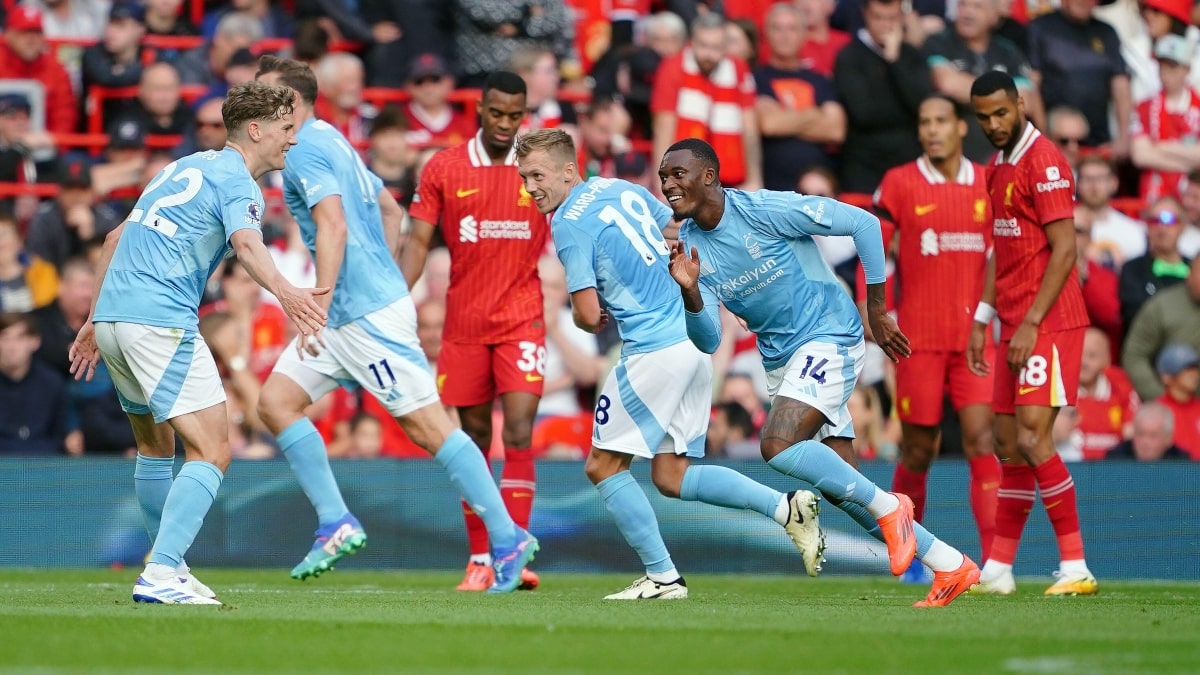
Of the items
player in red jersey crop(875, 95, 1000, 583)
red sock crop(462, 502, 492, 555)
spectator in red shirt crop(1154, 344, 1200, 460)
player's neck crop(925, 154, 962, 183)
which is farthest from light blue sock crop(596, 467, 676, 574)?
spectator in red shirt crop(1154, 344, 1200, 460)

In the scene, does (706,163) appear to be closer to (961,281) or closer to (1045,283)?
(1045,283)

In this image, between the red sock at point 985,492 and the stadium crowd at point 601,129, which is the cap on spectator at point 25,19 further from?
the red sock at point 985,492

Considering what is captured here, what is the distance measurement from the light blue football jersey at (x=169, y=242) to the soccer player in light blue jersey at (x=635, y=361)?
1.80 meters

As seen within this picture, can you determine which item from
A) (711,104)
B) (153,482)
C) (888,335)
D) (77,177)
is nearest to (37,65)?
(77,177)

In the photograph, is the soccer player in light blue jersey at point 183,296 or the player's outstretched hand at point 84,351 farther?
the player's outstretched hand at point 84,351

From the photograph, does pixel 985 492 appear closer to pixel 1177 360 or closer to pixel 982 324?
pixel 982 324

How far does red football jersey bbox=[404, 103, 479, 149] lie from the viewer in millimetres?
15773

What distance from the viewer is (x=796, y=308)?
30.6 ft

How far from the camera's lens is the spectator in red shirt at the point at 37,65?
53.1 ft

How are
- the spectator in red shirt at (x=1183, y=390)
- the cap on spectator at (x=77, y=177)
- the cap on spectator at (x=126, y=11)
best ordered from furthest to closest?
the cap on spectator at (x=126, y=11) < the cap on spectator at (x=77, y=177) < the spectator in red shirt at (x=1183, y=390)

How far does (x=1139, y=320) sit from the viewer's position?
14.7m

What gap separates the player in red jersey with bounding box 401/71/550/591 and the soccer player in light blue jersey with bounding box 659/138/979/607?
6.24 feet

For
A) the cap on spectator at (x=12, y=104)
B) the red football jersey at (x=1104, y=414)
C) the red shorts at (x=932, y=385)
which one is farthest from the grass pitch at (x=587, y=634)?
the cap on spectator at (x=12, y=104)

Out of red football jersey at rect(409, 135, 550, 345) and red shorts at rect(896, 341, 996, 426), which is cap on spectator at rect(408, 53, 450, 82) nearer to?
red football jersey at rect(409, 135, 550, 345)
